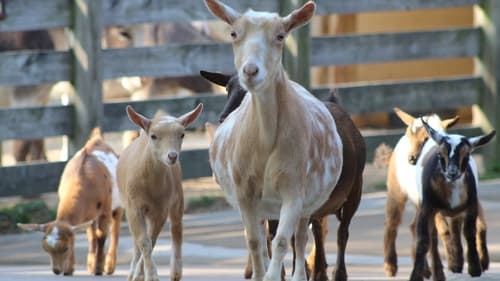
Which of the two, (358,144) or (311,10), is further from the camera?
(358,144)

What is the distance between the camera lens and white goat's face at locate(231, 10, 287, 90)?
24.7ft

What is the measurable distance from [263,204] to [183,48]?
6667 mm

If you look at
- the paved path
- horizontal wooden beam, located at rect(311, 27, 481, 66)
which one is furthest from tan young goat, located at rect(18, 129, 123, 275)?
horizontal wooden beam, located at rect(311, 27, 481, 66)

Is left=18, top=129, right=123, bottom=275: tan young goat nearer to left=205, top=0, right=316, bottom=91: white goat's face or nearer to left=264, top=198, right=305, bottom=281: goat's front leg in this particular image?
left=264, top=198, right=305, bottom=281: goat's front leg

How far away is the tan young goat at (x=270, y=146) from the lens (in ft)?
25.3

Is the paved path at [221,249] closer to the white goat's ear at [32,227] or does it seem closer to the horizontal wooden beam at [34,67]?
the white goat's ear at [32,227]

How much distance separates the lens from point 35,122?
13781 mm

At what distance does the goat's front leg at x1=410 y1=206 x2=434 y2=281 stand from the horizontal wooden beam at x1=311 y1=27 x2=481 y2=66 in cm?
586

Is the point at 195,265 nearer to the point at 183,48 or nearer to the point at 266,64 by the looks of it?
the point at 183,48

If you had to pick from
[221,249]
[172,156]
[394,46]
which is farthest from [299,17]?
[394,46]

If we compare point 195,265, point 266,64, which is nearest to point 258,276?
point 266,64

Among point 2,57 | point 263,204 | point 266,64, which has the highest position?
point 266,64

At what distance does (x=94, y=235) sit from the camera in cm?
1159

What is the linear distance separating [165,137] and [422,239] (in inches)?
66.7
